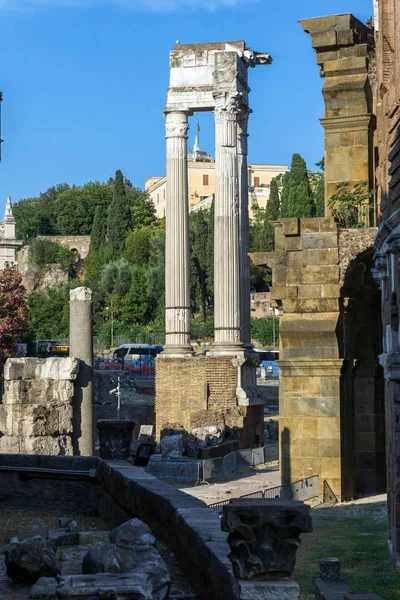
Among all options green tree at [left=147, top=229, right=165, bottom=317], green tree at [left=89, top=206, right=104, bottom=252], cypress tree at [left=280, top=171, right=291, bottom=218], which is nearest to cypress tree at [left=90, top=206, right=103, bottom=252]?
green tree at [left=89, top=206, right=104, bottom=252]

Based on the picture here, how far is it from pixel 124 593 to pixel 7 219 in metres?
48.7

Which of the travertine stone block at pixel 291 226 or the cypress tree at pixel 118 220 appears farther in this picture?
the cypress tree at pixel 118 220

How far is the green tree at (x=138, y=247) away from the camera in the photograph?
306 ft

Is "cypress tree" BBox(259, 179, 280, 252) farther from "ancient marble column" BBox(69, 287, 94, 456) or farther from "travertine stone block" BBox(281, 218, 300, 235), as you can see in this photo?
"travertine stone block" BBox(281, 218, 300, 235)

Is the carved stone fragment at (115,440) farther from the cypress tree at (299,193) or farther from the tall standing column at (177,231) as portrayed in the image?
the cypress tree at (299,193)

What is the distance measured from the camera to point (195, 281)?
8262 centimetres

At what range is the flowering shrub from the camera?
4269 centimetres

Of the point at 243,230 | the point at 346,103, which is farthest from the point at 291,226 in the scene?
the point at 243,230

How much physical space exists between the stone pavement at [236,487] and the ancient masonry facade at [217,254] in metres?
5.87

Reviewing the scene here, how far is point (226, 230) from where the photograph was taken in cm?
3600

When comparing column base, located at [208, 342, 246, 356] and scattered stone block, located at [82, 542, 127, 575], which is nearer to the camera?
scattered stone block, located at [82, 542, 127, 575]

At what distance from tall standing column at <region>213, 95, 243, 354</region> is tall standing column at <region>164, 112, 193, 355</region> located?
1.09 m

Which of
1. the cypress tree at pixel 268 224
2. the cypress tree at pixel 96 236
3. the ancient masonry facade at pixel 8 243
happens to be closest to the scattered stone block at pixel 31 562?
the ancient masonry facade at pixel 8 243

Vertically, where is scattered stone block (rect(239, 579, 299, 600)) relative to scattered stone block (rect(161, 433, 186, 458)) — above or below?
above
